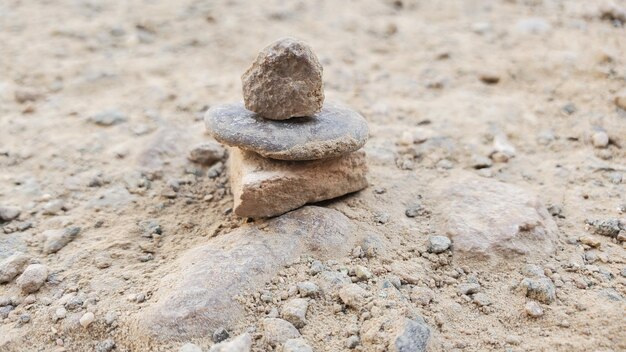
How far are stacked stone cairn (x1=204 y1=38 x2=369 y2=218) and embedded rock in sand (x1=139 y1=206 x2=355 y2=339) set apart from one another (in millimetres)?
108

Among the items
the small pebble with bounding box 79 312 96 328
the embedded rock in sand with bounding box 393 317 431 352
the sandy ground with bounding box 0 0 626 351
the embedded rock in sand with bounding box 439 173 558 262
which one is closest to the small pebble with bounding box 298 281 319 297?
the sandy ground with bounding box 0 0 626 351

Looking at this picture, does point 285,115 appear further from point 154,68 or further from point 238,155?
point 154,68

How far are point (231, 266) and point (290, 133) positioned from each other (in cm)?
63

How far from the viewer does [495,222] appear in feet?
9.16

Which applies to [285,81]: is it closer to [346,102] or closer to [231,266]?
[231,266]

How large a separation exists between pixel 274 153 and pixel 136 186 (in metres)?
1.03

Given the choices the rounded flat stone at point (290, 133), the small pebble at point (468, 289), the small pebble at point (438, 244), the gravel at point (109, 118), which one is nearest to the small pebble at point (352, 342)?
the small pebble at point (468, 289)

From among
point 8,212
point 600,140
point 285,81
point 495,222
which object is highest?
point 285,81

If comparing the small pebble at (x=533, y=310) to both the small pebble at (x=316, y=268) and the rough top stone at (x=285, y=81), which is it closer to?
the small pebble at (x=316, y=268)

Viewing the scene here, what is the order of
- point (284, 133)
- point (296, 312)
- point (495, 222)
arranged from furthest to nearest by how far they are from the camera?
point (495, 222), point (284, 133), point (296, 312)

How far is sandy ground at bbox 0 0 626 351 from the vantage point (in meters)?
2.41

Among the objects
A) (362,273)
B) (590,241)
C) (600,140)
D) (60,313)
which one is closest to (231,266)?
(362,273)

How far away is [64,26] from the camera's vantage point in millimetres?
5195

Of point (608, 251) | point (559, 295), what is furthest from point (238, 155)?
Answer: point (608, 251)
